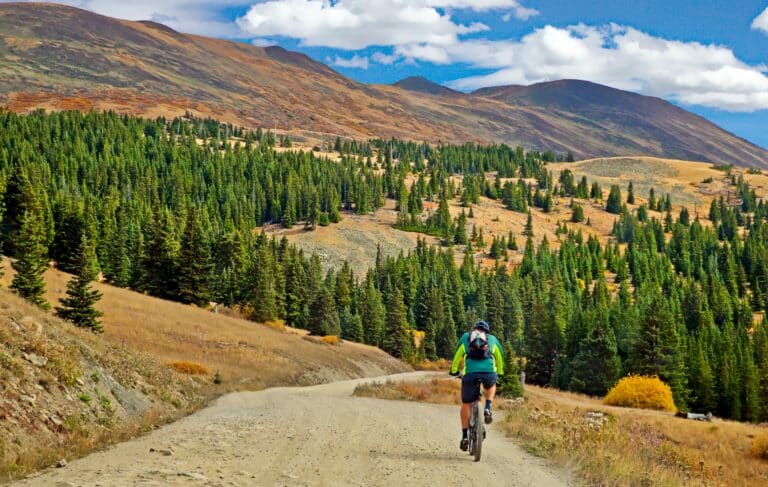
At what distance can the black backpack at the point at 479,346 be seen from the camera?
13133mm

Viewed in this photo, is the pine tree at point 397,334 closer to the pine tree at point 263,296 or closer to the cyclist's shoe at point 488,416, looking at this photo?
the pine tree at point 263,296

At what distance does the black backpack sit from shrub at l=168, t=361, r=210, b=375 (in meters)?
27.6

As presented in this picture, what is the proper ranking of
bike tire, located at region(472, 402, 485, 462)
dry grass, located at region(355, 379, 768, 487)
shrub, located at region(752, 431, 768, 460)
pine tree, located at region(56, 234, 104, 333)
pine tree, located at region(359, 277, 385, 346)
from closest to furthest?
1. dry grass, located at region(355, 379, 768, 487)
2. bike tire, located at region(472, 402, 485, 462)
3. shrub, located at region(752, 431, 768, 460)
4. pine tree, located at region(56, 234, 104, 333)
5. pine tree, located at region(359, 277, 385, 346)

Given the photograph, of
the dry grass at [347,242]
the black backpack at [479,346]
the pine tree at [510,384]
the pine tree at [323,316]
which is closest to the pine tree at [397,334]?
the pine tree at [323,316]

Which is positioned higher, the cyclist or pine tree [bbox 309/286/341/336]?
the cyclist

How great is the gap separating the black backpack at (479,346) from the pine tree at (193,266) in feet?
209

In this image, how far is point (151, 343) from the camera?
45.5 m

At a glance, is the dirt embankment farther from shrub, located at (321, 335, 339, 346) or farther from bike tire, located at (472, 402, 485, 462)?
shrub, located at (321, 335, 339, 346)

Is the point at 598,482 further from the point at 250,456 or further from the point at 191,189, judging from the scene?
the point at 191,189

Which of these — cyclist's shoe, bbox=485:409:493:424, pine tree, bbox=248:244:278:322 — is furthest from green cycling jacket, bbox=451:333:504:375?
pine tree, bbox=248:244:278:322

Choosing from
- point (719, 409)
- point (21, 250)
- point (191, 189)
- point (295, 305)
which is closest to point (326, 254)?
point (191, 189)

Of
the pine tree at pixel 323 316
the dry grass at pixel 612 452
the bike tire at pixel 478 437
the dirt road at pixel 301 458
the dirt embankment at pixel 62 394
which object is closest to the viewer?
the dirt road at pixel 301 458

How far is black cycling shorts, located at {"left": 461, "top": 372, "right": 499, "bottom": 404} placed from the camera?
13.2m

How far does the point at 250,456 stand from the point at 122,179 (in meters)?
188
